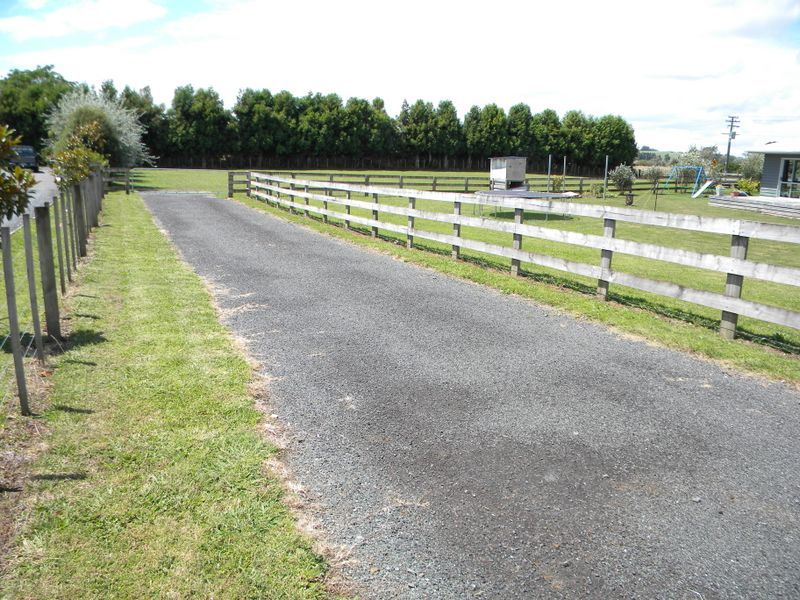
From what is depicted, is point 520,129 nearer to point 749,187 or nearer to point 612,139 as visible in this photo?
point 612,139

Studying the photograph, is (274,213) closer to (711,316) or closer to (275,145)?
(711,316)

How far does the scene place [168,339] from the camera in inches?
261

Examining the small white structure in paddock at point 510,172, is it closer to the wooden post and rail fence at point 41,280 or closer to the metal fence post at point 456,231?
the metal fence post at point 456,231

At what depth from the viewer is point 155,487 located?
12.1 feet

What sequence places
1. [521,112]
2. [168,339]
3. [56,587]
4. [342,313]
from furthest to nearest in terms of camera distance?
[521,112]
[342,313]
[168,339]
[56,587]

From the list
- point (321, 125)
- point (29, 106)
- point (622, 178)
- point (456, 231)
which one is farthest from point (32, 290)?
point (321, 125)

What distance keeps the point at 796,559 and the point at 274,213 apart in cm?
1943

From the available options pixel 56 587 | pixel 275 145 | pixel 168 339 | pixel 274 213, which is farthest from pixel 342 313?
pixel 275 145

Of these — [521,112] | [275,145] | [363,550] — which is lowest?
[363,550]

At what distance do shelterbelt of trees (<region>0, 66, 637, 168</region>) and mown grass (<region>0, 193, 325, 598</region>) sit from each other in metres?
71.1

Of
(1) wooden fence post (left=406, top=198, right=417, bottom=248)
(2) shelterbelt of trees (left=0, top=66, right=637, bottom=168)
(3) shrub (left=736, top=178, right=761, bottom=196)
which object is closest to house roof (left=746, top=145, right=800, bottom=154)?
(3) shrub (left=736, top=178, right=761, bottom=196)

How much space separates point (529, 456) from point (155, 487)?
2.37m

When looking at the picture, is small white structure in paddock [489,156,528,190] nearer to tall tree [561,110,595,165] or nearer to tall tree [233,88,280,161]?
tall tree [233,88,280,161]

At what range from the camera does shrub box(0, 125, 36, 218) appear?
5145mm
